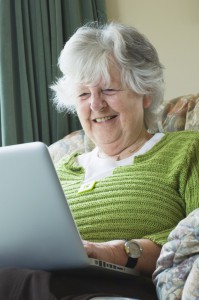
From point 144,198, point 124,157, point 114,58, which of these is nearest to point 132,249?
point 144,198

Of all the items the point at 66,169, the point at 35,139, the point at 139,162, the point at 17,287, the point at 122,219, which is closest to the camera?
the point at 17,287

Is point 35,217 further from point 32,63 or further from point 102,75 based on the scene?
point 32,63

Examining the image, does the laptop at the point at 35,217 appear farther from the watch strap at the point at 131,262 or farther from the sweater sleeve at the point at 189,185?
the sweater sleeve at the point at 189,185

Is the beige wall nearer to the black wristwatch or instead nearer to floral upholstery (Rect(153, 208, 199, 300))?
the black wristwatch

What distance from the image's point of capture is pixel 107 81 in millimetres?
1501

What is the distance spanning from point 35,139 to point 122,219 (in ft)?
Result: 3.68

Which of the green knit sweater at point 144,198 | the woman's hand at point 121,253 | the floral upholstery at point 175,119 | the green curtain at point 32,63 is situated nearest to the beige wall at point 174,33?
the green curtain at point 32,63

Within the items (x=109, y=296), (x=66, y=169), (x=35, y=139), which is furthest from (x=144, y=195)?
(x=35, y=139)

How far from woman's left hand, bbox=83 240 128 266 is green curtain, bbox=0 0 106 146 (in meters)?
1.16

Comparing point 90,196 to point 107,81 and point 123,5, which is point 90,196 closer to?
point 107,81

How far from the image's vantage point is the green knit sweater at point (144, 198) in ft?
4.32

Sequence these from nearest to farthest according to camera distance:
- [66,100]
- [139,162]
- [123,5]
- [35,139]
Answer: [139,162] < [66,100] < [35,139] < [123,5]

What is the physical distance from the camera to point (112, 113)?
1.53m

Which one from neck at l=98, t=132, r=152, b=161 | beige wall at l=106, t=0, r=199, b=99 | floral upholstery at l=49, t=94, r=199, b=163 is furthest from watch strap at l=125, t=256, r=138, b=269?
beige wall at l=106, t=0, r=199, b=99
